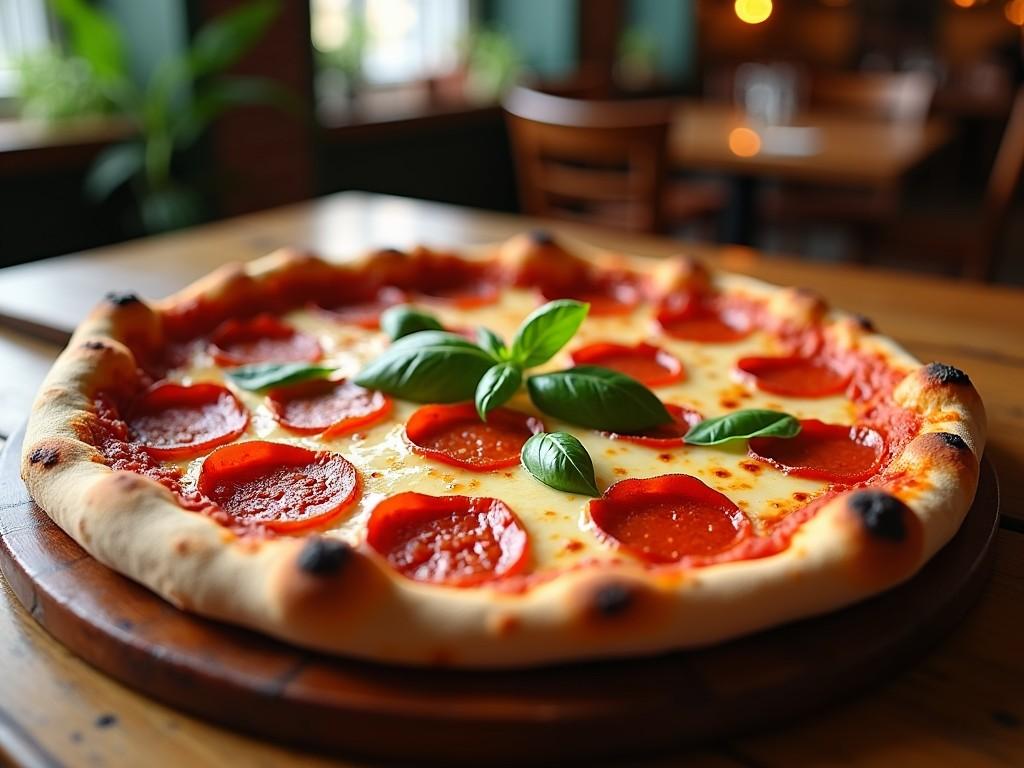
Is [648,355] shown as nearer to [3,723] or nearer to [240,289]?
[240,289]

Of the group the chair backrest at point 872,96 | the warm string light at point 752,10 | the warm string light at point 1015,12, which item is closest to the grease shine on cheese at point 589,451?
the chair backrest at point 872,96

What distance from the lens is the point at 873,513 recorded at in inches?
39.0

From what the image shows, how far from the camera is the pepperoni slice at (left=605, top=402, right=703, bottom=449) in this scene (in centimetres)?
133

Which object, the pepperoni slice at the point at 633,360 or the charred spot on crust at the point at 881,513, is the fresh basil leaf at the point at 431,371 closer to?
the pepperoni slice at the point at 633,360

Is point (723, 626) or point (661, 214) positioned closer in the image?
point (723, 626)

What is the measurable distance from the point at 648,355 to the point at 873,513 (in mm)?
729

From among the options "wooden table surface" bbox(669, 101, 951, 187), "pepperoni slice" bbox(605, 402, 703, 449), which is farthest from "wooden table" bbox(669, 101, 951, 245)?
"pepperoni slice" bbox(605, 402, 703, 449)

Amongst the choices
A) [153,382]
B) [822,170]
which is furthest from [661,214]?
[153,382]

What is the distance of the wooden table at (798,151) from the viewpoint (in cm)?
376

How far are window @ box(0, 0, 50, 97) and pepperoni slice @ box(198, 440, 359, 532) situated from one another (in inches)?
124

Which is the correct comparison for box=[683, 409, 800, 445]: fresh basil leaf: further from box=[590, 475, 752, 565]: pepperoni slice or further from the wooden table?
the wooden table

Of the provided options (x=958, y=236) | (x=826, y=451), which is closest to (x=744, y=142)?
(x=958, y=236)

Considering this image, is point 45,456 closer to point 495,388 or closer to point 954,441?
point 495,388

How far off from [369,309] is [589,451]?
747 mm
